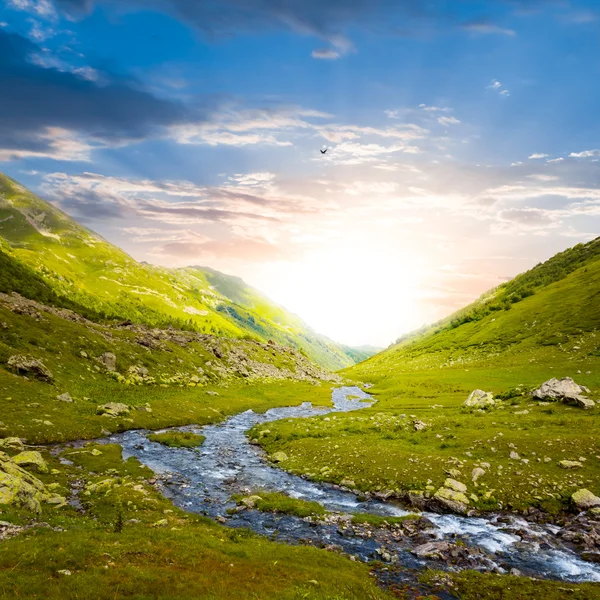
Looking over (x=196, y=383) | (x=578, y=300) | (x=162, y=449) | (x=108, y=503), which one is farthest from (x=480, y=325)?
(x=108, y=503)

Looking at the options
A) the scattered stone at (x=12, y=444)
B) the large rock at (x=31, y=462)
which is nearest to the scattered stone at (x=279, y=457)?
the large rock at (x=31, y=462)

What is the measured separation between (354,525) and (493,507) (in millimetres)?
12498

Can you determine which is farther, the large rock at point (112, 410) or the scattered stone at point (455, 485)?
the large rock at point (112, 410)

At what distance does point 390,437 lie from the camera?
4806 cm

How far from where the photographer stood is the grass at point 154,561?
14953mm

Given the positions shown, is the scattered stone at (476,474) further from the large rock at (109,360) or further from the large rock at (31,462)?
the large rock at (109,360)

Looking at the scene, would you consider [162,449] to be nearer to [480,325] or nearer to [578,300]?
[578,300]

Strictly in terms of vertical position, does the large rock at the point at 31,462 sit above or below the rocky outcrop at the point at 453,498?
above

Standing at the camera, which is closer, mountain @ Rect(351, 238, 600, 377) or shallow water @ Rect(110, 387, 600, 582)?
shallow water @ Rect(110, 387, 600, 582)

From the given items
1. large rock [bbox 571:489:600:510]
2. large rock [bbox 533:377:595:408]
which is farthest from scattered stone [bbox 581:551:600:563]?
large rock [bbox 533:377:595:408]

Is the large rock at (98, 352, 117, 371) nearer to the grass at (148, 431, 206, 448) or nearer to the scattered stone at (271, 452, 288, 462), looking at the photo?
the grass at (148, 431, 206, 448)

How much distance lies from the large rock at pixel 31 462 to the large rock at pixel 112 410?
22.3 meters

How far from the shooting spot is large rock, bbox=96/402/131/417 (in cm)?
5403

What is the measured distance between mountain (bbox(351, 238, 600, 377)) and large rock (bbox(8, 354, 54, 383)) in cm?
11214
